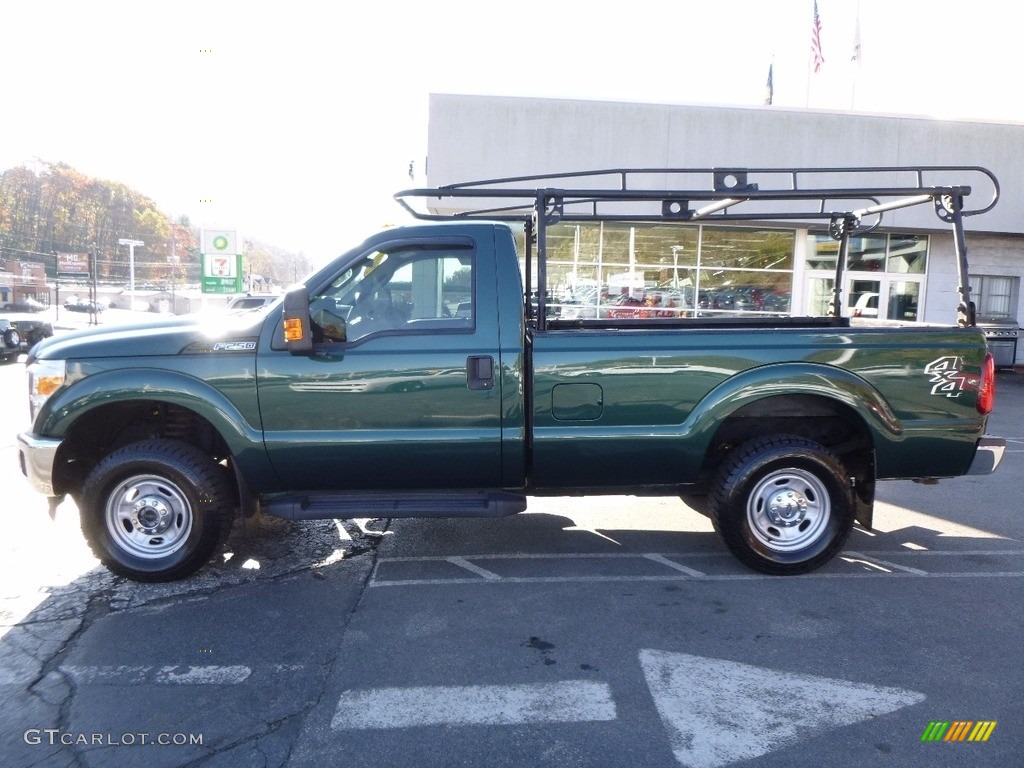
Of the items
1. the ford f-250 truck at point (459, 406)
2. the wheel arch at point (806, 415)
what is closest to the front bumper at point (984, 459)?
the ford f-250 truck at point (459, 406)

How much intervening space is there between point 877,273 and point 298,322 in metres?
19.0

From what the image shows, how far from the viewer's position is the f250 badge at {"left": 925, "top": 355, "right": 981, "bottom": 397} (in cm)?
494

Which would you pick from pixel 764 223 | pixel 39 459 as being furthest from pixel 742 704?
pixel 764 223

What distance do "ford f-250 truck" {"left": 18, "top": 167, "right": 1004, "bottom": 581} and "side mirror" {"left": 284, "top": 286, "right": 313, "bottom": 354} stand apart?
1 centimetres

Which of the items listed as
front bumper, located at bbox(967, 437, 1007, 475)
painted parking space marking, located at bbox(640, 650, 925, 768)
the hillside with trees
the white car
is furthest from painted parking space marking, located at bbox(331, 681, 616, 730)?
the hillside with trees

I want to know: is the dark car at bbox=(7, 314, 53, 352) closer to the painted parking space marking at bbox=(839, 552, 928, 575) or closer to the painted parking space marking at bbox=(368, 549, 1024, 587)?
the painted parking space marking at bbox=(368, 549, 1024, 587)

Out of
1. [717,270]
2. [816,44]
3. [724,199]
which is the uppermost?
[816,44]

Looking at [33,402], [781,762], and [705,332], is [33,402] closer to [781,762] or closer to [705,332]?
[705,332]

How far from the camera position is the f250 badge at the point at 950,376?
16.2 feet

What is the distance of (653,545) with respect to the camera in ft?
19.0

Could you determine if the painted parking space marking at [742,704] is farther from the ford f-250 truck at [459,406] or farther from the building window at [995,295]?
the building window at [995,295]

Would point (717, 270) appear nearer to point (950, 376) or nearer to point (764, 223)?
point (764, 223)

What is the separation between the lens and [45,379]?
4.75 meters

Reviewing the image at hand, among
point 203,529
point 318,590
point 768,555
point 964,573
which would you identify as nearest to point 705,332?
point 768,555
